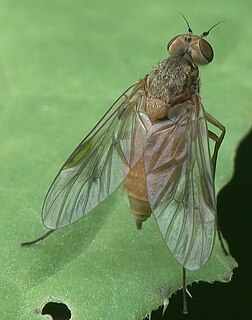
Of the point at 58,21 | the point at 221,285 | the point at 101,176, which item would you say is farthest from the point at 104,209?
the point at 58,21

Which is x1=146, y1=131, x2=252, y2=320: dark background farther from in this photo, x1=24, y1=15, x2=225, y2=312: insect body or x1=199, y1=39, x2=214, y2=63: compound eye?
x1=199, y1=39, x2=214, y2=63: compound eye

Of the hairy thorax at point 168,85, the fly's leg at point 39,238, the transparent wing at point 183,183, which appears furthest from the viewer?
the fly's leg at point 39,238

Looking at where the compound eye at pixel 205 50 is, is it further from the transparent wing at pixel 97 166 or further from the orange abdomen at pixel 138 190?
the orange abdomen at pixel 138 190

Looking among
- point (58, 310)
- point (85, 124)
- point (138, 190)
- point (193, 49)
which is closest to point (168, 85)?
point (193, 49)

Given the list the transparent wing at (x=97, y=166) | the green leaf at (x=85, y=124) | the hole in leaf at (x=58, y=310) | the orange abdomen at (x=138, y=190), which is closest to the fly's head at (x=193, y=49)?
the transparent wing at (x=97, y=166)

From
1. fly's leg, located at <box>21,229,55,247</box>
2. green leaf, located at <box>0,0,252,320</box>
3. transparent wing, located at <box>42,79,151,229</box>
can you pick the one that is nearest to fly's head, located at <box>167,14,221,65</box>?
transparent wing, located at <box>42,79,151,229</box>

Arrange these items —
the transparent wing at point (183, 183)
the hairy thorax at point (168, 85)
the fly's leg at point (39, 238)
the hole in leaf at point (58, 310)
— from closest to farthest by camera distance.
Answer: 1. the transparent wing at point (183, 183)
2. the hole in leaf at point (58, 310)
3. the hairy thorax at point (168, 85)
4. the fly's leg at point (39, 238)

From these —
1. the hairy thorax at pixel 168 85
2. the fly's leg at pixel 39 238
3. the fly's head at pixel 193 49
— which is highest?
the fly's head at pixel 193 49

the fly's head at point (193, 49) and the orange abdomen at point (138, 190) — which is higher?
the fly's head at point (193, 49)
